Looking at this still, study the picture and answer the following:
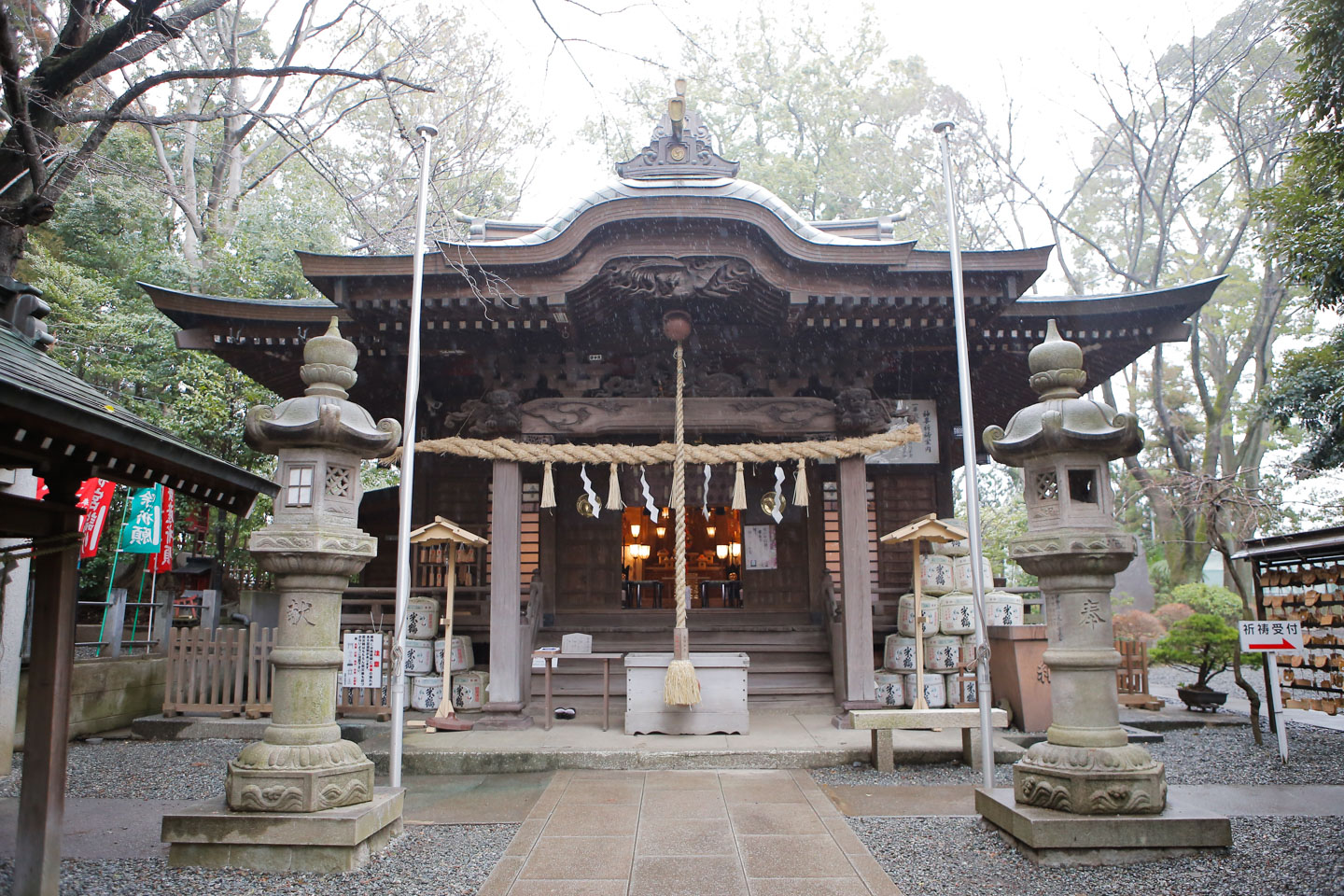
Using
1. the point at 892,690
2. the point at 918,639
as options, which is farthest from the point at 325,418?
the point at 892,690

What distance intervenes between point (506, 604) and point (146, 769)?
352cm

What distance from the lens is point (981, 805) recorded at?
5141 mm

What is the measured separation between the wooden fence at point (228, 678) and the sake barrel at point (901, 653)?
566 centimetres

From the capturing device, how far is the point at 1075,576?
4797 millimetres

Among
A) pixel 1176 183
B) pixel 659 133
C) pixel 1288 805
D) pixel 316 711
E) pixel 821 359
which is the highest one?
pixel 1176 183

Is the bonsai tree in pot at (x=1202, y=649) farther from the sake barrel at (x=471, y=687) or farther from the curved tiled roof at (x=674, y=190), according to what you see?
the sake barrel at (x=471, y=687)

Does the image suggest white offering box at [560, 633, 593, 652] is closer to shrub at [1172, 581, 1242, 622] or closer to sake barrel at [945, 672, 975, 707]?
sake barrel at [945, 672, 975, 707]

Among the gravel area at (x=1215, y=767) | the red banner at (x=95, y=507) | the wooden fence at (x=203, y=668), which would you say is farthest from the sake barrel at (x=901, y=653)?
the red banner at (x=95, y=507)

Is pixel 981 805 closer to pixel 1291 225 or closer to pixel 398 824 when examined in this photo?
pixel 398 824

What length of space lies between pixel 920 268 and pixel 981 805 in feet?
16.5

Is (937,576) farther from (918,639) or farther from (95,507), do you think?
(95,507)

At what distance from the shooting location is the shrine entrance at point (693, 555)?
13930 mm

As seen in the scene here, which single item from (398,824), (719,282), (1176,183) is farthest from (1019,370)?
(1176,183)

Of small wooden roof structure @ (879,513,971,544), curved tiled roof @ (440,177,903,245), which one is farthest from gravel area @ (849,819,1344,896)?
curved tiled roof @ (440,177,903,245)
